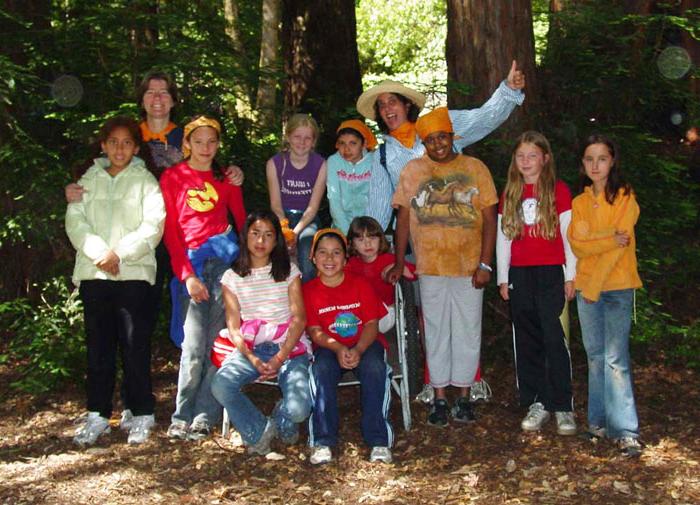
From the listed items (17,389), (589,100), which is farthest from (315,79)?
(17,389)

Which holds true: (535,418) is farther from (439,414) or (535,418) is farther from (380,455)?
(380,455)

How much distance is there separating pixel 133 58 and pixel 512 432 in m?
4.42

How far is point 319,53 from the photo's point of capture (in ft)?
29.0

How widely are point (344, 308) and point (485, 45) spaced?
280cm

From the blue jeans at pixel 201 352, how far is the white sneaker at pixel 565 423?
7.24ft

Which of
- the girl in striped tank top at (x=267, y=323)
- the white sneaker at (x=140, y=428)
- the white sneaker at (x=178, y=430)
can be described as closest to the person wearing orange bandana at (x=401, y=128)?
the girl in striped tank top at (x=267, y=323)

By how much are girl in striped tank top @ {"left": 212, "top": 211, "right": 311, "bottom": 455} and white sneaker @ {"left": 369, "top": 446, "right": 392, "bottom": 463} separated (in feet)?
1.59

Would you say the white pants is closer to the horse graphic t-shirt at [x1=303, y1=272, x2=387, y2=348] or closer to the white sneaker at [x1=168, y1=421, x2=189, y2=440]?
the horse graphic t-shirt at [x1=303, y1=272, x2=387, y2=348]

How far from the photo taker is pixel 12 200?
726 cm

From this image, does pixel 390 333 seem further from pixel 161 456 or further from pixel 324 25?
pixel 324 25

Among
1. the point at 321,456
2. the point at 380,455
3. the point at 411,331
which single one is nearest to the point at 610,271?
the point at 411,331

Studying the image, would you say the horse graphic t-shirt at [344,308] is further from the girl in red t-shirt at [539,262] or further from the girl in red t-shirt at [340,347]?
the girl in red t-shirt at [539,262]

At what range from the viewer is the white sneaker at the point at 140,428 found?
18.7ft

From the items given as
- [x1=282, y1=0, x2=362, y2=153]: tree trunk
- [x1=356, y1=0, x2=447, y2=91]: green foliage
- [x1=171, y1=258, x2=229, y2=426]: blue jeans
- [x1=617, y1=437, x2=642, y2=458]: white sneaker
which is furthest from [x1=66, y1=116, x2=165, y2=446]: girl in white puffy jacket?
[x1=356, y1=0, x2=447, y2=91]: green foliage
